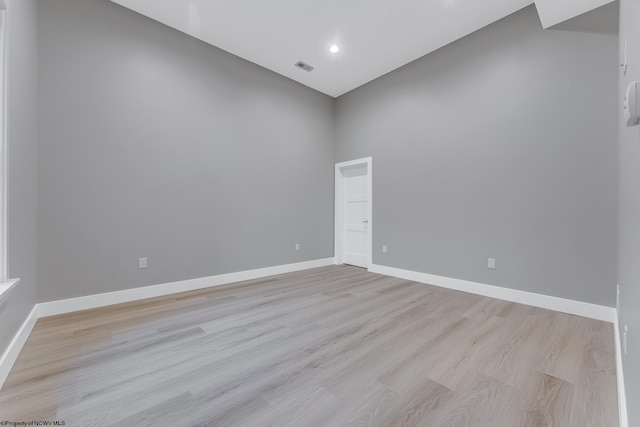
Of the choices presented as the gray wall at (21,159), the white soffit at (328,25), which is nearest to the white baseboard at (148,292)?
the gray wall at (21,159)

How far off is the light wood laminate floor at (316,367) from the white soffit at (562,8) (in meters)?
3.00

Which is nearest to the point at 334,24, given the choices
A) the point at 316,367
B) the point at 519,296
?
the point at 316,367

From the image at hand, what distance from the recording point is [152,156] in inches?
120

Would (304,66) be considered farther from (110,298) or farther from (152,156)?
(110,298)

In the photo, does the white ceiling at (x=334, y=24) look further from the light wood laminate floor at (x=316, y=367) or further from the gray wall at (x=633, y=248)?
the light wood laminate floor at (x=316, y=367)

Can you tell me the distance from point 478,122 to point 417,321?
2.58m

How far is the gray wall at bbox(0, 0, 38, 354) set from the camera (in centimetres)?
169

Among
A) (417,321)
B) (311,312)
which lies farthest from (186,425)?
(417,321)

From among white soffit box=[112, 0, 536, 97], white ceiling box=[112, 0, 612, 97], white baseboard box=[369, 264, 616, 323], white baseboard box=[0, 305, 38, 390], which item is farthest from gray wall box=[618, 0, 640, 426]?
white baseboard box=[0, 305, 38, 390]

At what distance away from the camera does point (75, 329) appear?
216 cm

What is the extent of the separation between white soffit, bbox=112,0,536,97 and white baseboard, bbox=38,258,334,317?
3.21 m

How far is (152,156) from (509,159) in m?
4.23

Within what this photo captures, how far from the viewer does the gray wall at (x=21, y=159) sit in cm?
169

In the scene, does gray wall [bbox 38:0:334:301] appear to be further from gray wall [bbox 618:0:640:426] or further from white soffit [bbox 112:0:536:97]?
gray wall [bbox 618:0:640:426]
